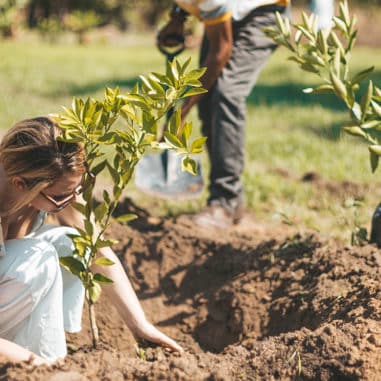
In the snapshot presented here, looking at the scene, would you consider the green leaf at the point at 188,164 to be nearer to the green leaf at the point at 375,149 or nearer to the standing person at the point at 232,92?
the green leaf at the point at 375,149

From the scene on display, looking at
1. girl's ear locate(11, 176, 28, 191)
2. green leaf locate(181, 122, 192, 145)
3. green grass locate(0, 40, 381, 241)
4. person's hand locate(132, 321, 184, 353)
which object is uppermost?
green leaf locate(181, 122, 192, 145)

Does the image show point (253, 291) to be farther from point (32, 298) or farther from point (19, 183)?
point (19, 183)

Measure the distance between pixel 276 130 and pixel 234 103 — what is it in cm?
258

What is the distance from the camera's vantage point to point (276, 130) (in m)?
6.15

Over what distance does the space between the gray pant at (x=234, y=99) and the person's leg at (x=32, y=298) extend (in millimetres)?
1641

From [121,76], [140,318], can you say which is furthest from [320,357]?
[121,76]

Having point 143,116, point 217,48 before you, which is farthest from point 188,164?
point 217,48

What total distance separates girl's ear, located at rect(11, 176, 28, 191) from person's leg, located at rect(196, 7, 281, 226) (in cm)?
173

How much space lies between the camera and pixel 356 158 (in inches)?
201

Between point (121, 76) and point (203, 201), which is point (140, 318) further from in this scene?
point (121, 76)

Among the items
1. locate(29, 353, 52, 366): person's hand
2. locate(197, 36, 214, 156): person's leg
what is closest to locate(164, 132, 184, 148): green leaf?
locate(29, 353, 52, 366): person's hand

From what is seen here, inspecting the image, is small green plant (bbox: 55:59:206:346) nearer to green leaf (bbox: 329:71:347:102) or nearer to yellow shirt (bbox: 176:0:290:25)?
green leaf (bbox: 329:71:347:102)

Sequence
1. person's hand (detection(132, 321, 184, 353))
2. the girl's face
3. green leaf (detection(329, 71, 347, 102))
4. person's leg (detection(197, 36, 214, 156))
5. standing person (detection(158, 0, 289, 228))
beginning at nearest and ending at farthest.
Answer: green leaf (detection(329, 71, 347, 102)) < the girl's face < person's hand (detection(132, 321, 184, 353)) < standing person (detection(158, 0, 289, 228)) < person's leg (detection(197, 36, 214, 156))

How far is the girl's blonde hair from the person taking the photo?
6.66 feet
